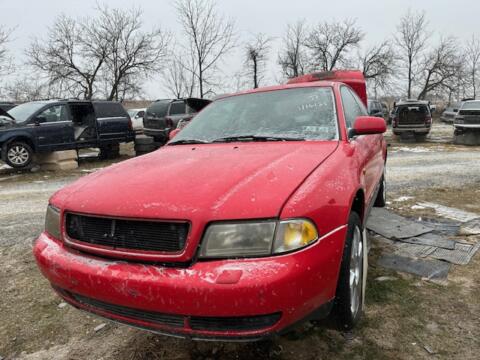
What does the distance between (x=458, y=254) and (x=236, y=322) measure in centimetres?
279

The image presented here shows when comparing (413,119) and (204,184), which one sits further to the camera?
(413,119)

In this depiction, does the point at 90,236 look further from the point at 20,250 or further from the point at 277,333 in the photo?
the point at 20,250

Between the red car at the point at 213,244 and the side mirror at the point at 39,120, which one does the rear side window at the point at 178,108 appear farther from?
the red car at the point at 213,244

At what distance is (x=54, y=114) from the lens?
415 inches

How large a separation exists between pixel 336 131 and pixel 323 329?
54.1 inches

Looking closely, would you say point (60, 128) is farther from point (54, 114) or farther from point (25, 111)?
point (25, 111)

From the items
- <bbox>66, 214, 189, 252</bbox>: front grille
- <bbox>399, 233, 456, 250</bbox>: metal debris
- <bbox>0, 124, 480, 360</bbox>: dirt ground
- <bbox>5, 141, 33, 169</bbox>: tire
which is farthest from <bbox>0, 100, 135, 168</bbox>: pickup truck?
<bbox>399, 233, 456, 250</bbox>: metal debris

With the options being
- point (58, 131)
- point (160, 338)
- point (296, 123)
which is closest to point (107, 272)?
point (160, 338)

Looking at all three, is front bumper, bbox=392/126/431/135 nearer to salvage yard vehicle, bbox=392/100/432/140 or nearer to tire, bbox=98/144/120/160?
salvage yard vehicle, bbox=392/100/432/140

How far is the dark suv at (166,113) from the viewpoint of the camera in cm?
1254

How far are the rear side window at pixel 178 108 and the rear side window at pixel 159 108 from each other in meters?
0.24

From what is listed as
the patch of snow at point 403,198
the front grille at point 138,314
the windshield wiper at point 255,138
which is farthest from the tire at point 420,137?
the front grille at point 138,314

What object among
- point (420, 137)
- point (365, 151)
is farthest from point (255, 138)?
point (420, 137)

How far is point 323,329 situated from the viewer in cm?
244
